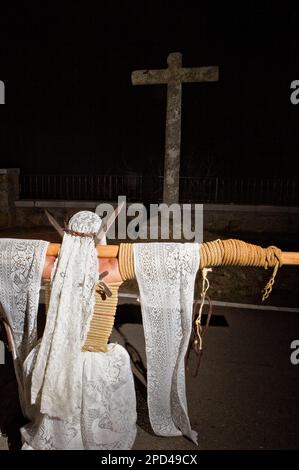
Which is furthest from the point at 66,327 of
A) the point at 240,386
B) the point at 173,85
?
the point at 173,85

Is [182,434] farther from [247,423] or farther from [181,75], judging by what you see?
[181,75]

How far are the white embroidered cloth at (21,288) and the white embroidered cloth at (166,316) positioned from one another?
711mm

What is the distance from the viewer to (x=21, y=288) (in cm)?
269

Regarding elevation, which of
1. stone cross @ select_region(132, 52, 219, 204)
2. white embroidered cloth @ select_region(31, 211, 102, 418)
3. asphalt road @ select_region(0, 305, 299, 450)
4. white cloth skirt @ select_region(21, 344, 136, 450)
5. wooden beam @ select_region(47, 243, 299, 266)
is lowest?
asphalt road @ select_region(0, 305, 299, 450)

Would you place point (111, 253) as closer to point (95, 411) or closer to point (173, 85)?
point (95, 411)

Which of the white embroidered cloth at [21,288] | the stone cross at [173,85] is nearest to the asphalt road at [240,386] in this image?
the white embroidered cloth at [21,288]

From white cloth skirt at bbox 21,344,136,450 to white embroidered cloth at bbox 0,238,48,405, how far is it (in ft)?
0.65

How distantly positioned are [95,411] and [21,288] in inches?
39.6

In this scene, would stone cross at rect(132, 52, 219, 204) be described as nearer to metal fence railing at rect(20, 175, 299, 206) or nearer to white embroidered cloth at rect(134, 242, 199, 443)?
metal fence railing at rect(20, 175, 299, 206)

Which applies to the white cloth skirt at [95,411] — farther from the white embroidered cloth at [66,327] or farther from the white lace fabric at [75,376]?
the white embroidered cloth at [66,327]

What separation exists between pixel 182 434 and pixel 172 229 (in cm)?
570

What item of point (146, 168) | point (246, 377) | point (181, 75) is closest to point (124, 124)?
point (146, 168)

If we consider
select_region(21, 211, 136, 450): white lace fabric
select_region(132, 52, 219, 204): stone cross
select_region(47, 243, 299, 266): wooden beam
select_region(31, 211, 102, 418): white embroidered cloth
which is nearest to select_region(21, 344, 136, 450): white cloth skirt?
select_region(21, 211, 136, 450): white lace fabric

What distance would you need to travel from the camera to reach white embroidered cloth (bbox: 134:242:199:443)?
2.50m
